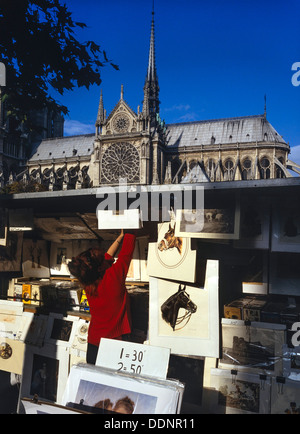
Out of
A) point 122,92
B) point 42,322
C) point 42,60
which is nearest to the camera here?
point 42,322

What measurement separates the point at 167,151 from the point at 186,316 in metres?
44.6

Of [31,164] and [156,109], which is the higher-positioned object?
[156,109]

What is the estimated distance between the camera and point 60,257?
12.9 ft

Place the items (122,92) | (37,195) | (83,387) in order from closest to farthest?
(83,387) < (37,195) < (122,92)

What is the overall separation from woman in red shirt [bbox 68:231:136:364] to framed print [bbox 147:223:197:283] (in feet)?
0.83

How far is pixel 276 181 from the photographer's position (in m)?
2.38

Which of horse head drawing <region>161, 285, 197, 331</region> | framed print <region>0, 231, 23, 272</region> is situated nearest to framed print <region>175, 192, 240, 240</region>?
horse head drawing <region>161, 285, 197, 331</region>

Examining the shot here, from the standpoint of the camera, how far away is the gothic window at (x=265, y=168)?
41.4 meters

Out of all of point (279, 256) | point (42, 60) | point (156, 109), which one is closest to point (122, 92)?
point (156, 109)

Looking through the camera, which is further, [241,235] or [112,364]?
[241,235]

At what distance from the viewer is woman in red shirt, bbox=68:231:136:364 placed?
2.98 m

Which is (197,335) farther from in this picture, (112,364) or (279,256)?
(279,256)

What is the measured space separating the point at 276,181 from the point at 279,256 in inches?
30.2

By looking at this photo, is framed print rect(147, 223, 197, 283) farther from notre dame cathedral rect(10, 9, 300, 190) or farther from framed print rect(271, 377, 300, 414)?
notre dame cathedral rect(10, 9, 300, 190)
